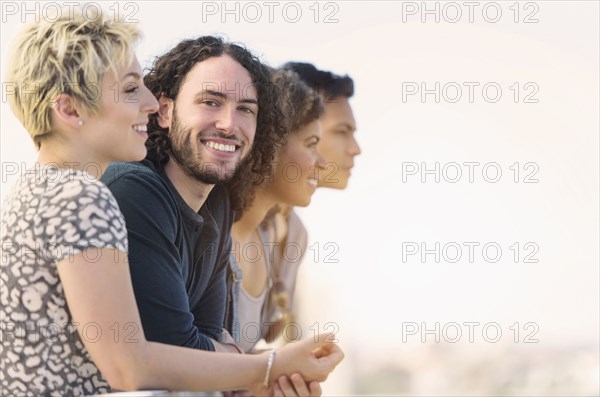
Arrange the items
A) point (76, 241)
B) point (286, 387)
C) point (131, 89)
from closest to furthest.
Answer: point (76, 241), point (131, 89), point (286, 387)

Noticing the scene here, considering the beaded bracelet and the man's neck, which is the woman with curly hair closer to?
the man's neck

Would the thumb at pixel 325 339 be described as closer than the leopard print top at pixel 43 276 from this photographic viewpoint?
No

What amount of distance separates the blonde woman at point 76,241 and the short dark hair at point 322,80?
2.93 metres

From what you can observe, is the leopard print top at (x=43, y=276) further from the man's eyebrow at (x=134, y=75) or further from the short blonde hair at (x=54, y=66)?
the man's eyebrow at (x=134, y=75)

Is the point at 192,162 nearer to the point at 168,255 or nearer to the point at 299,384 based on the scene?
the point at 168,255

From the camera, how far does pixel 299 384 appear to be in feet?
11.8

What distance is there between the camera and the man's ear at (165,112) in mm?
4324

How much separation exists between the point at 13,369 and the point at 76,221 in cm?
44

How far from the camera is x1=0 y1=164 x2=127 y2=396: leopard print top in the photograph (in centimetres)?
299

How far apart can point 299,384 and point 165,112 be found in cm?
130

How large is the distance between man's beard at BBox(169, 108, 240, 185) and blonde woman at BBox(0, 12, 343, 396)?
767 millimetres

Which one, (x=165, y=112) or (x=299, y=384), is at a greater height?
(x=165, y=112)

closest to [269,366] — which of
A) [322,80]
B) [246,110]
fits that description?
[246,110]

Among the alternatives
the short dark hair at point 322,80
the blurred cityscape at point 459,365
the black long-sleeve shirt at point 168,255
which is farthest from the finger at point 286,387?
the blurred cityscape at point 459,365
